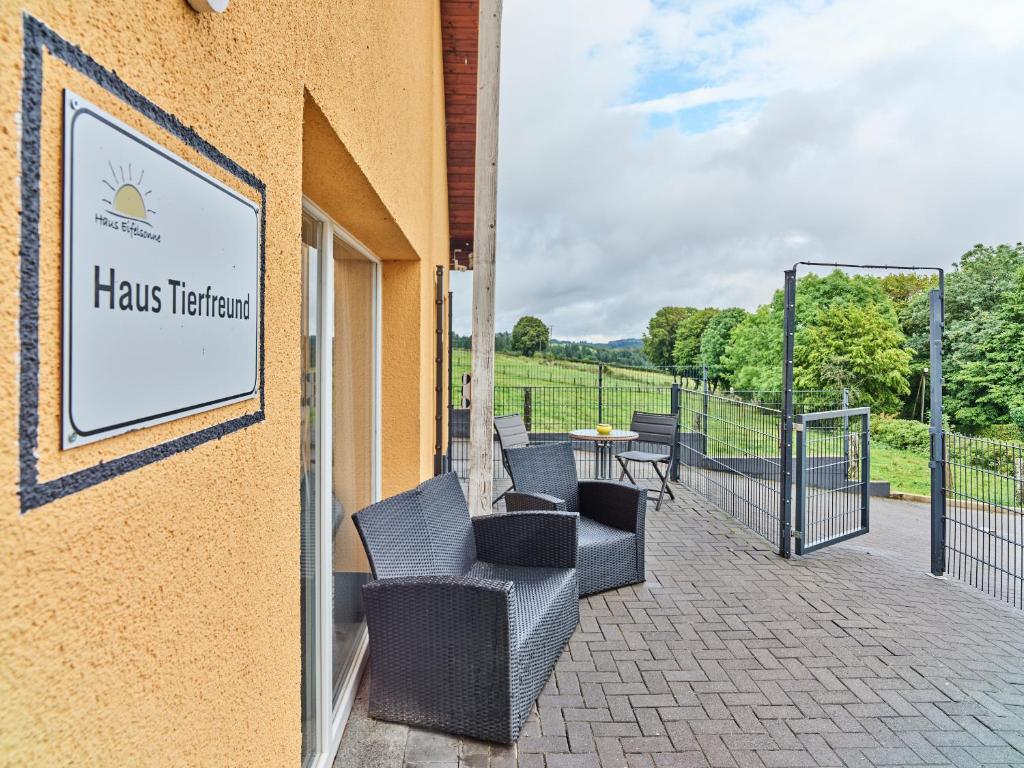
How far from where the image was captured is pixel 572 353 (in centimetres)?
1239

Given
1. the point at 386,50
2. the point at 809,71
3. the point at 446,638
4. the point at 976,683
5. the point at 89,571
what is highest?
the point at 809,71

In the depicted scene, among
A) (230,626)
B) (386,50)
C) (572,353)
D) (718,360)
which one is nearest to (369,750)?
(230,626)

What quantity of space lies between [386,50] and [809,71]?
26651mm

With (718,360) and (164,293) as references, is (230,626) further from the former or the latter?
(718,360)

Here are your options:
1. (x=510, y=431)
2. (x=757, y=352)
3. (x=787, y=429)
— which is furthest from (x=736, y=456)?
(x=757, y=352)

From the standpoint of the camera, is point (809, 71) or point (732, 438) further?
point (809, 71)

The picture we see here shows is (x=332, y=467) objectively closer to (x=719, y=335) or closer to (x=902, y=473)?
(x=902, y=473)

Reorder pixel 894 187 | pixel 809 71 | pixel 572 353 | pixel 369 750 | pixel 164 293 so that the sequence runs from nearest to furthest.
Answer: pixel 164 293, pixel 369 750, pixel 572 353, pixel 809 71, pixel 894 187

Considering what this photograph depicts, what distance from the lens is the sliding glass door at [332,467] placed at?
2258 mm

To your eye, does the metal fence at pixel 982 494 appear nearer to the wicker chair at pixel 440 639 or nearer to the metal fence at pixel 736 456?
the metal fence at pixel 736 456

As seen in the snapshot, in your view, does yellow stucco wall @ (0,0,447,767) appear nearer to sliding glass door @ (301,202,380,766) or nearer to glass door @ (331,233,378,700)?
sliding glass door @ (301,202,380,766)

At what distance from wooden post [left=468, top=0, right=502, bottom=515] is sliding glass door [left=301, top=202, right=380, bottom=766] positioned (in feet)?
5.38

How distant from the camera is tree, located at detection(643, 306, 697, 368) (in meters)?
48.1

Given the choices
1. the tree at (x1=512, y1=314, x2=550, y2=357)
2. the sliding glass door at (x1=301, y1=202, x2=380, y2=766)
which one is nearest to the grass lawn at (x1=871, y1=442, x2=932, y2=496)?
the tree at (x1=512, y1=314, x2=550, y2=357)
